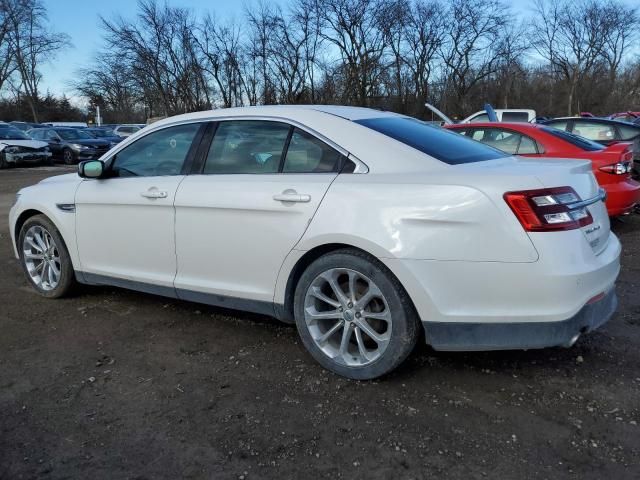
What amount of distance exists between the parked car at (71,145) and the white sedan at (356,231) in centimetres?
2017

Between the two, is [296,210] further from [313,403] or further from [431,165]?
[313,403]

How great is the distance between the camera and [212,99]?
140 feet

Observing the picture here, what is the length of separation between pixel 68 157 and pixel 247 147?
22007 mm

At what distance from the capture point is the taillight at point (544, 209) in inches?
106

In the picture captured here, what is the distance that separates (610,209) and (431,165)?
4658 mm

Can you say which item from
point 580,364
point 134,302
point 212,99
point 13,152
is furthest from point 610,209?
point 212,99

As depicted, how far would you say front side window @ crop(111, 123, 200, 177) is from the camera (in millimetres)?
3975

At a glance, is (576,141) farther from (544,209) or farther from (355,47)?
(355,47)

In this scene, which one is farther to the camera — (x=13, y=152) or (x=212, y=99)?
(x=212, y=99)

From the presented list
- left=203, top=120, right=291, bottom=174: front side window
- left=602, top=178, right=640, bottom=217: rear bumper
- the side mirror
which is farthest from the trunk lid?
left=602, top=178, right=640, bottom=217: rear bumper

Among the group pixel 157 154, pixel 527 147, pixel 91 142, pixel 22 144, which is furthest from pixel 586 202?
pixel 91 142

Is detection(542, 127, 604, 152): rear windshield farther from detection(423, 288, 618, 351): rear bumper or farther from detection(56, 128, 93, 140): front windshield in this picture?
detection(56, 128, 93, 140): front windshield

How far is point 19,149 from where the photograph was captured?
67.8 feet

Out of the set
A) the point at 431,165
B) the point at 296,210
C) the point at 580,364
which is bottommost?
the point at 580,364
